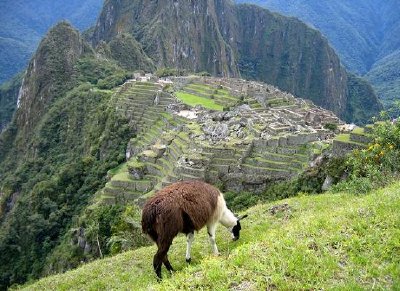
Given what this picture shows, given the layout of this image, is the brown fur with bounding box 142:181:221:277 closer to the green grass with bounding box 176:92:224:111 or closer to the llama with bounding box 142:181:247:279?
the llama with bounding box 142:181:247:279

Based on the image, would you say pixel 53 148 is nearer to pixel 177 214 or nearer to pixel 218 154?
pixel 218 154

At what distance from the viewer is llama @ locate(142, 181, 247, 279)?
272 inches

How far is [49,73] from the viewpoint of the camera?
8944 cm

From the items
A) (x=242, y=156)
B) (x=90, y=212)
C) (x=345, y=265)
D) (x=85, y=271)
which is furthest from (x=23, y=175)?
(x=345, y=265)

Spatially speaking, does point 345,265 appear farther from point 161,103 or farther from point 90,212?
point 161,103

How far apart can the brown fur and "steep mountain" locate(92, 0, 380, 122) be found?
379 feet

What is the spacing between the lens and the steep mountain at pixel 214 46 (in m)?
131

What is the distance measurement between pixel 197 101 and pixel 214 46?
10815 cm

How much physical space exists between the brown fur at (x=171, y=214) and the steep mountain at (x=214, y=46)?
11540 centimetres

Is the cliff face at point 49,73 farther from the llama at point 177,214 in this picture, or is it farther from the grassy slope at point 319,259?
the grassy slope at point 319,259

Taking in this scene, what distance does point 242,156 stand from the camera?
30031mm

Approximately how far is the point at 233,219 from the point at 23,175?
60996 millimetres

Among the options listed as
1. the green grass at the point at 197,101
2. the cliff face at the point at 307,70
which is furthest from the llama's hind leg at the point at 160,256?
the cliff face at the point at 307,70

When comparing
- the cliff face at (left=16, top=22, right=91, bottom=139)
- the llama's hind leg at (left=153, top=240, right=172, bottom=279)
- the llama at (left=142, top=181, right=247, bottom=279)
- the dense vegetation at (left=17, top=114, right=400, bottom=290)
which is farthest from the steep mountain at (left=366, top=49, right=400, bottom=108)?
the llama's hind leg at (left=153, top=240, right=172, bottom=279)
